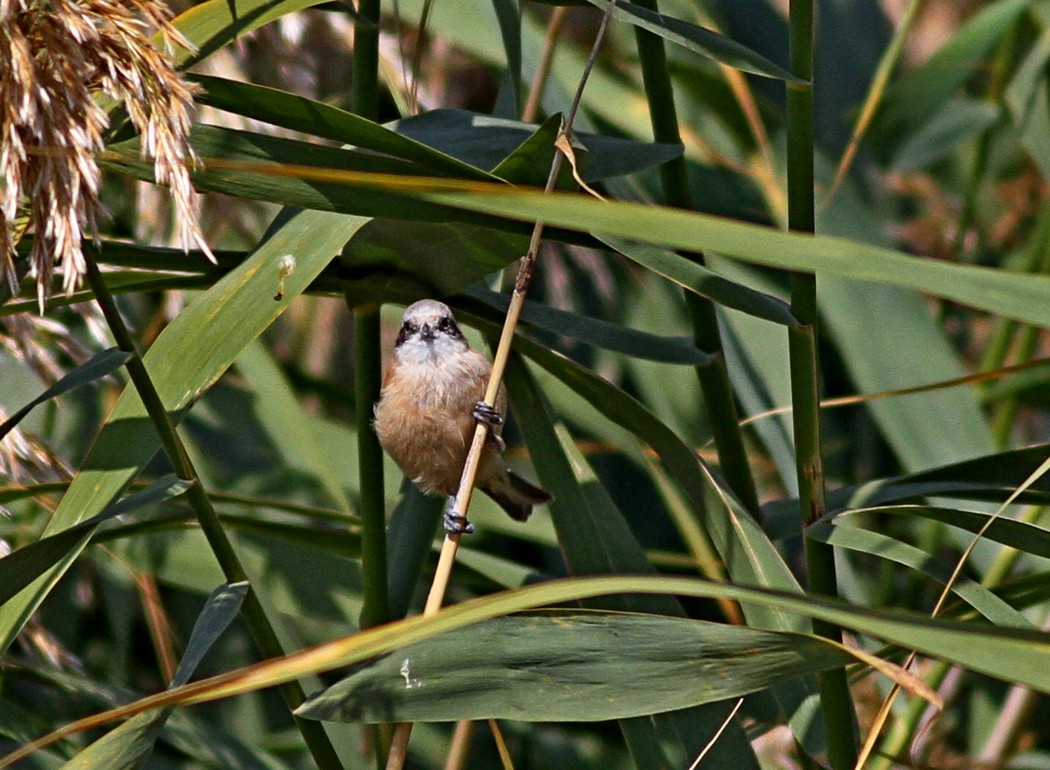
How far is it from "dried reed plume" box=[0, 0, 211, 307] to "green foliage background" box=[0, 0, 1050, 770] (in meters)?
0.13

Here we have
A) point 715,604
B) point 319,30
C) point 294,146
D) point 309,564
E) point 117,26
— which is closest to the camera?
point 117,26

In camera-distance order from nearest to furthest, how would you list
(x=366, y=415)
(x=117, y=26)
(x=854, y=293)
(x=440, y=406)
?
1. (x=117, y=26)
2. (x=366, y=415)
3. (x=440, y=406)
4. (x=854, y=293)

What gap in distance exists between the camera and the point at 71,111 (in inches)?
45.3

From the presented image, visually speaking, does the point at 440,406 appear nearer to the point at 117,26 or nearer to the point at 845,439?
the point at 117,26

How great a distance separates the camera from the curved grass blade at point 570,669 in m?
1.23

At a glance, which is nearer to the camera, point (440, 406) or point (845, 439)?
point (440, 406)

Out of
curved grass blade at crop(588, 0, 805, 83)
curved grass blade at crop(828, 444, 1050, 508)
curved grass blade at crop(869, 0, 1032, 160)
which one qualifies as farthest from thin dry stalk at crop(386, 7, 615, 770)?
curved grass blade at crop(869, 0, 1032, 160)

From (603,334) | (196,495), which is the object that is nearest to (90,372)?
(196,495)

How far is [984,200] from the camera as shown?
3758 mm

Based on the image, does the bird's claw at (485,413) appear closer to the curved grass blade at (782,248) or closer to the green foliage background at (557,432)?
the green foliage background at (557,432)

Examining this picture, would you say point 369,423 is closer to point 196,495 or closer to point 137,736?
point 196,495

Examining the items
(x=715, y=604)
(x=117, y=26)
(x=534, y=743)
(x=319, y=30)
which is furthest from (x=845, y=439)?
(x=117, y=26)

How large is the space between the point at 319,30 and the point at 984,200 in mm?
2098

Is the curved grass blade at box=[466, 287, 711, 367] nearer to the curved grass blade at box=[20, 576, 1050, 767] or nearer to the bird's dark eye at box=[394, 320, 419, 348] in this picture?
the bird's dark eye at box=[394, 320, 419, 348]
